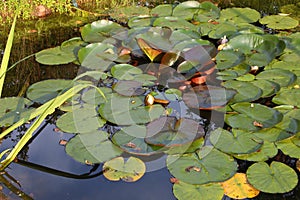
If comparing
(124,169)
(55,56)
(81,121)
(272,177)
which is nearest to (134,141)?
(124,169)

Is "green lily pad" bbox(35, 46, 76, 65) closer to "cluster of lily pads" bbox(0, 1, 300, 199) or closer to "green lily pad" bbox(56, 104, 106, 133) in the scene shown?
"cluster of lily pads" bbox(0, 1, 300, 199)

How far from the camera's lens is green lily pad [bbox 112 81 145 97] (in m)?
3.23

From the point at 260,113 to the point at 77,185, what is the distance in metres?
1.39

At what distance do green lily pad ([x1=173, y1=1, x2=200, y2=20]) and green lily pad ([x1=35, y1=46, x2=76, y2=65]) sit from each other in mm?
1416

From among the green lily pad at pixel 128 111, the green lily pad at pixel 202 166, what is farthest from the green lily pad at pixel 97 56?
the green lily pad at pixel 202 166

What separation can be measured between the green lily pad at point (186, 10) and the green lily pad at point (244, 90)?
1500 mm

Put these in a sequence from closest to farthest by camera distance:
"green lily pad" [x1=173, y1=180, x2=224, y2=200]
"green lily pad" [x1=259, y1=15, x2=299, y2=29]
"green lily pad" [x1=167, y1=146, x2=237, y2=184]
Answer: "green lily pad" [x1=173, y1=180, x2=224, y2=200] < "green lily pad" [x1=167, y1=146, x2=237, y2=184] < "green lily pad" [x1=259, y1=15, x2=299, y2=29]

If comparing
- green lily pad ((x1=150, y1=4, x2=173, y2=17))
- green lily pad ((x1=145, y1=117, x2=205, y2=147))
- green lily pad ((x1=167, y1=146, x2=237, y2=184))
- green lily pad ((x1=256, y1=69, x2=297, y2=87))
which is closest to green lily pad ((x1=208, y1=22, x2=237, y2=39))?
green lily pad ((x1=150, y1=4, x2=173, y2=17))

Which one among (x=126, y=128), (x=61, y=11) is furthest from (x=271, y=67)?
(x=61, y=11)

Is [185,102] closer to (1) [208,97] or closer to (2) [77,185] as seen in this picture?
(1) [208,97]

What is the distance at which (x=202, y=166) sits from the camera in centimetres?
253

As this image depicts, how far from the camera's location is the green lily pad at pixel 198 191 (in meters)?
2.32

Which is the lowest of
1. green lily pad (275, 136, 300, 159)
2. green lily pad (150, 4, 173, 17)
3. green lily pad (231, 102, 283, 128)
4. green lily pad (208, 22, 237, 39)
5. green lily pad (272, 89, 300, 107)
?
green lily pad (275, 136, 300, 159)

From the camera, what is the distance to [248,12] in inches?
187
